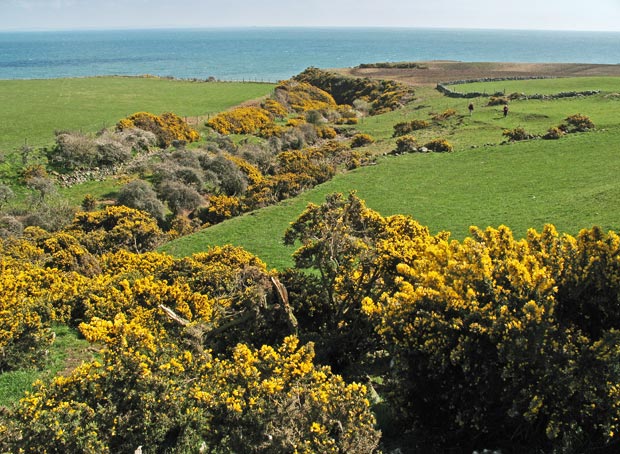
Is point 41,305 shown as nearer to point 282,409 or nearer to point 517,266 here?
point 282,409

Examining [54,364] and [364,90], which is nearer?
[54,364]

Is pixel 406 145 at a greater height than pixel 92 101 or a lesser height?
lesser

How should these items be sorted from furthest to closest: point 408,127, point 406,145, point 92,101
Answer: point 92,101 → point 408,127 → point 406,145

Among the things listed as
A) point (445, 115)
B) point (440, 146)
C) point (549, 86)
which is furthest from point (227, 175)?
point (549, 86)

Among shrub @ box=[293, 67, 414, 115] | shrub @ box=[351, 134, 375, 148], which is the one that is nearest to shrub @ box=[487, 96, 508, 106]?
shrub @ box=[293, 67, 414, 115]

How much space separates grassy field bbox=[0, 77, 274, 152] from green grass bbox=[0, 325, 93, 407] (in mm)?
33737

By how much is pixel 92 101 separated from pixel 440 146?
5202 cm

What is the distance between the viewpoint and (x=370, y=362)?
44.9 feet

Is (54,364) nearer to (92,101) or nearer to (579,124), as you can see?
(579,124)

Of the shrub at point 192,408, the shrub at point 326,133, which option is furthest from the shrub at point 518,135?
the shrub at point 192,408

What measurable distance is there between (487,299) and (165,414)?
23.5 ft

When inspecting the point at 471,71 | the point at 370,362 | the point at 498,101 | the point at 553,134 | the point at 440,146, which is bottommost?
the point at 370,362

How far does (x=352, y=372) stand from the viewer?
1338 centimetres

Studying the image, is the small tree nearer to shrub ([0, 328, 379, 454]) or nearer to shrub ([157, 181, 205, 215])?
shrub ([157, 181, 205, 215])
